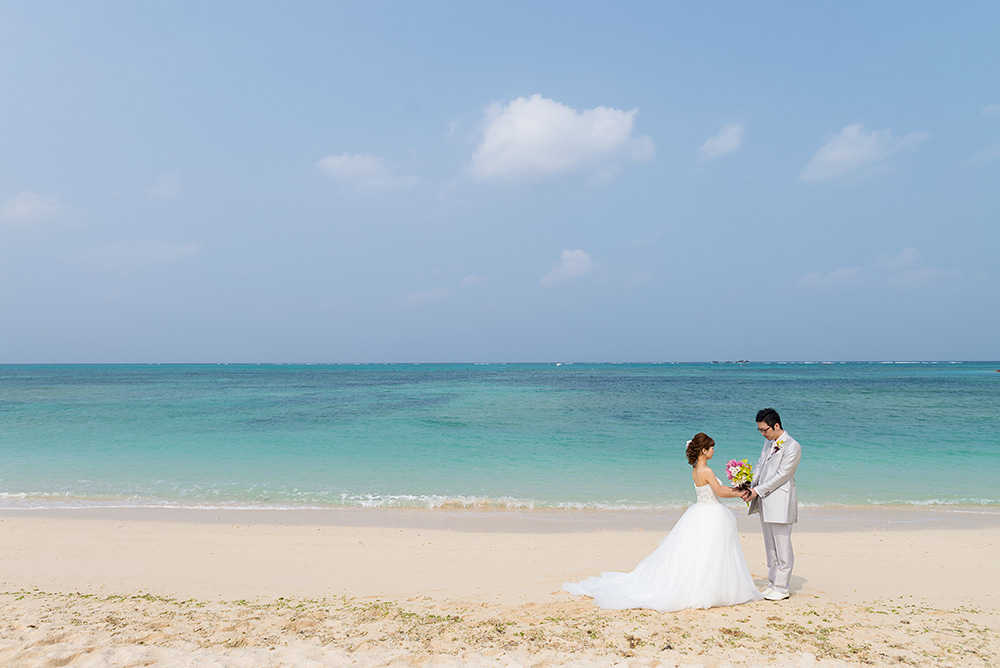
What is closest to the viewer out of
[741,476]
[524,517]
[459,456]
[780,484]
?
[780,484]

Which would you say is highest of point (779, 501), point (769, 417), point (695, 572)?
point (769, 417)

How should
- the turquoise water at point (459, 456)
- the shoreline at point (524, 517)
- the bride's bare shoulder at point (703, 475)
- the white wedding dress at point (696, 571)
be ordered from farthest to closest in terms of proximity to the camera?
1. the turquoise water at point (459, 456)
2. the shoreline at point (524, 517)
3. the bride's bare shoulder at point (703, 475)
4. the white wedding dress at point (696, 571)

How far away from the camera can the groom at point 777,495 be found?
6391mm

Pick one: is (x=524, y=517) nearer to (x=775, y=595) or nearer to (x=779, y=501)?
(x=775, y=595)

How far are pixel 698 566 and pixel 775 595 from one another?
1.16 metres

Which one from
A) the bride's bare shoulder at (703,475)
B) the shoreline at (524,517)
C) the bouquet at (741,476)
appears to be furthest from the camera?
the shoreline at (524,517)

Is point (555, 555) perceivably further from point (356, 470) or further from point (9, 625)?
point (356, 470)

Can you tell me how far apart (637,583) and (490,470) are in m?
10.1

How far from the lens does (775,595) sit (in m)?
6.46

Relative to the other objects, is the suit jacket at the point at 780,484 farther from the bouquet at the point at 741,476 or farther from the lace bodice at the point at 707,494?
the lace bodice at the point at 707,494

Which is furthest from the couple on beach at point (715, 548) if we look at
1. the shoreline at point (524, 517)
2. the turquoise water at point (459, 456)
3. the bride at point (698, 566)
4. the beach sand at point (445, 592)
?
the turquoise water at point (459, 456)

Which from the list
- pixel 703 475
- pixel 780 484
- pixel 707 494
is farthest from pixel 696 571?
pixel 780 484

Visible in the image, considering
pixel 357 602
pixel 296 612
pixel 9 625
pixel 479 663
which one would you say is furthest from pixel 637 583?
pixel 9 625

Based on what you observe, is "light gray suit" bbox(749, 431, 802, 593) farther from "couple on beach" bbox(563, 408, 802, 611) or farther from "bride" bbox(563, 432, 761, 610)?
"bride" bbox(563, 432, 761, 610)
